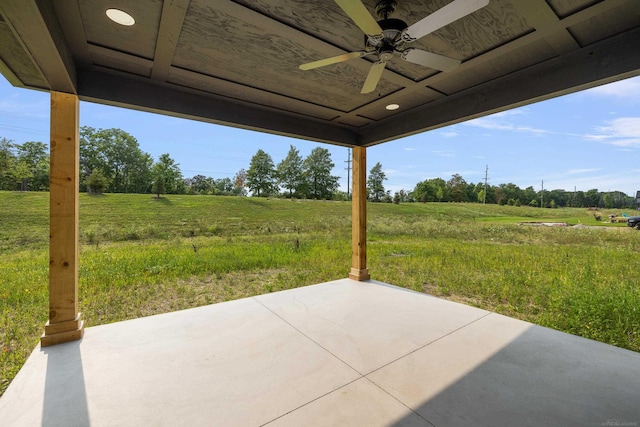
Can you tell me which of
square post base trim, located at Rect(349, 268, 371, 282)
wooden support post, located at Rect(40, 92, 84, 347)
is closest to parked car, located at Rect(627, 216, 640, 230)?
square post base trim, located at Rect(349, 268, 371, 282)

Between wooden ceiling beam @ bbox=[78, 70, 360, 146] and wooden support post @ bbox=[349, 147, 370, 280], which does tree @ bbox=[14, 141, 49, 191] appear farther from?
wooden support post @ bbox=[349, 147, 370, 280]

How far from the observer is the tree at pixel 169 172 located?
14.2m

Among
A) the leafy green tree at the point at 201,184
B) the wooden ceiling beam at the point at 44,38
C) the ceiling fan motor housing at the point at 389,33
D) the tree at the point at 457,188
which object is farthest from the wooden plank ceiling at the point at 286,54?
the tree at the point at 457,188

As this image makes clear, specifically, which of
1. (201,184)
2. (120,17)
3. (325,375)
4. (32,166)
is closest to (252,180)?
(201,184)

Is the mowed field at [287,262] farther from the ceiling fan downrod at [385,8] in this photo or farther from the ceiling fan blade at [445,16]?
the ceiling fan downrod at [385,8]

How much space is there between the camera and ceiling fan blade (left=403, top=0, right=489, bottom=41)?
1.11 meters

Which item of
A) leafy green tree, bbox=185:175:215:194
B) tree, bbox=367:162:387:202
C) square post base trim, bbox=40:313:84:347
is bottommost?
square post base trim, bbox=40:313:84:347

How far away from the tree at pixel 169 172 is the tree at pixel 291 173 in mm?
5718

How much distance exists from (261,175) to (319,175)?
12.3 ft

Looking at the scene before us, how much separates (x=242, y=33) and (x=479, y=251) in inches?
257

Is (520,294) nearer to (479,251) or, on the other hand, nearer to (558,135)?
(479,251)

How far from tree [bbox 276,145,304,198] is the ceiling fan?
44.1ft

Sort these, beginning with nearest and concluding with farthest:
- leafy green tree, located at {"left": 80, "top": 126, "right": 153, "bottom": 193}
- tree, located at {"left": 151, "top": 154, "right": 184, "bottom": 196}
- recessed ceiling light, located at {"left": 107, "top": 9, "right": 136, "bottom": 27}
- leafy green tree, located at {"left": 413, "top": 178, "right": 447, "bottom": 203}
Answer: recessed ceiling light, located at {"left": 107, "top": 9, "right": 136, "bottom": 27}
leafy green tree, located at {"left": 80, "top": 126, "right": 153, "bottom": 193}
tree, located at {"left": 151, "top": 154, "right": 184, "bottom": 196}
leafy green tree, located at {"left": 413, "top": 178, "right": 447, "bottom": 203}

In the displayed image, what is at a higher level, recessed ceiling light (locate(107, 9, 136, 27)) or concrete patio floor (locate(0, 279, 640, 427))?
recessed ceiling light (locate(107, 9, 136, 27))
